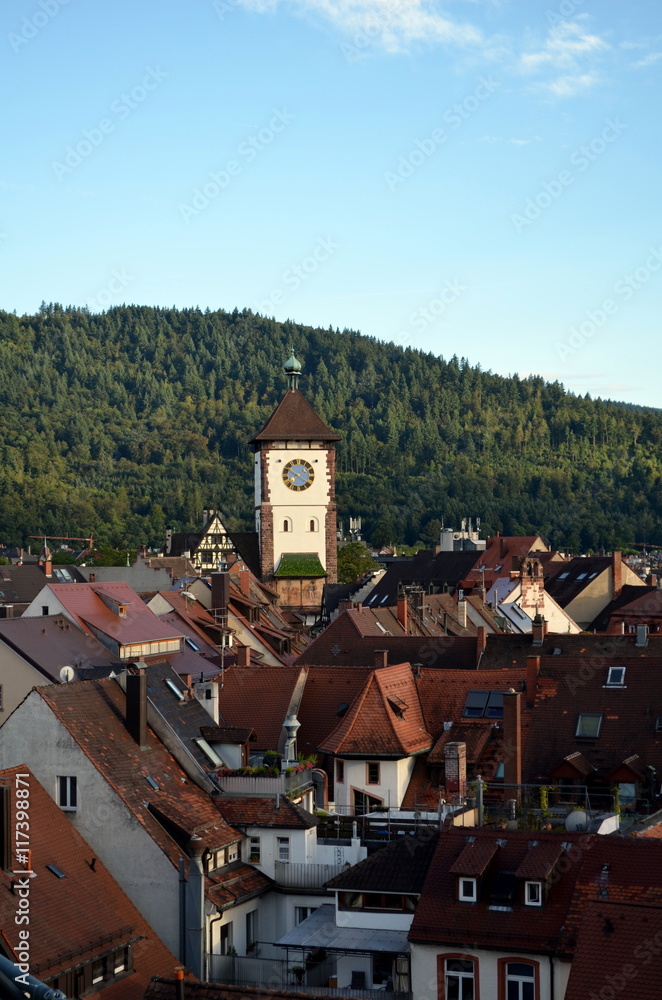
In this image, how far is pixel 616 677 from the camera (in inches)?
1419

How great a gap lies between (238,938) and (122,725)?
518 centimetres

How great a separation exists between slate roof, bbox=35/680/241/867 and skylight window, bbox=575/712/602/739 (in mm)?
10496

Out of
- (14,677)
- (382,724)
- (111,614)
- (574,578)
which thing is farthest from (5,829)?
(574,578)

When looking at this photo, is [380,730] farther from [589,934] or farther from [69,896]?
[589,934]

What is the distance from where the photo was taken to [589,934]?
Result: 20062 millimetres

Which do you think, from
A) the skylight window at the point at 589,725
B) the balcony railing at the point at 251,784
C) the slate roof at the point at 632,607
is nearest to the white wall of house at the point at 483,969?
the balcony railing at the point at 251,784

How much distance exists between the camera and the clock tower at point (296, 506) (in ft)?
303

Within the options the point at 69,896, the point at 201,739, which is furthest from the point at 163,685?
the point at 69,896

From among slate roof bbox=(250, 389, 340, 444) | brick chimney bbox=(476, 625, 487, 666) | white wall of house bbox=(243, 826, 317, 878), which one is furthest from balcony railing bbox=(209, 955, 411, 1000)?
slate roof bbox=(250, 389, 340, 444)

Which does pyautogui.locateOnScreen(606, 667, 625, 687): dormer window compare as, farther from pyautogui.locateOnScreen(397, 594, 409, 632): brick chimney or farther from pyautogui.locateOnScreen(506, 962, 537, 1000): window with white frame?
pyautogui.locateOnScreen(397, 594, 409, 632): brick chimney

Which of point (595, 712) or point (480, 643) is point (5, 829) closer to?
point (595, 712)

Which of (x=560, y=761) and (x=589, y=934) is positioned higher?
(x=560, y=761)

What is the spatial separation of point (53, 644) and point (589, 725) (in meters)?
19.9

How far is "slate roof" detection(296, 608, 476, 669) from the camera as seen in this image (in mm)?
46625
